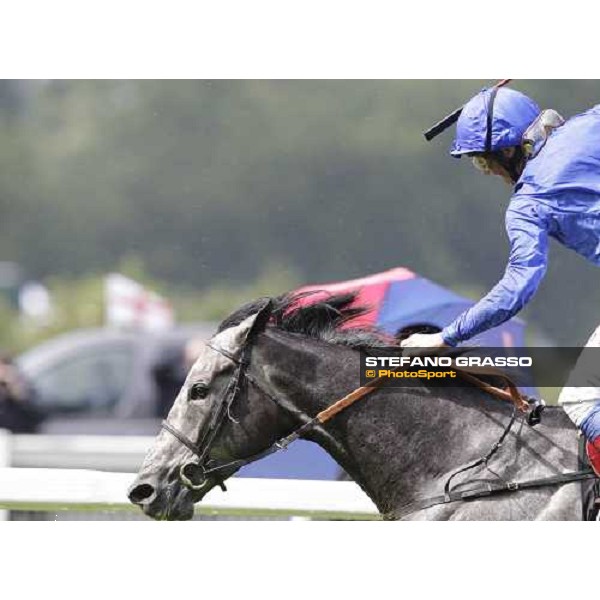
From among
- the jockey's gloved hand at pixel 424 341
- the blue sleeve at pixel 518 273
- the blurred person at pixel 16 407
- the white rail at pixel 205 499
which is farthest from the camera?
the blurred person at pixel 16 407

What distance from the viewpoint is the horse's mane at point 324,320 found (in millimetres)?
4102

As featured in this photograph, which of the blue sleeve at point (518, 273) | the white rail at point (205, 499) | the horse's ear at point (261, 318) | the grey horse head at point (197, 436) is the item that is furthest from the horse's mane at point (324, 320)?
the white rail at point (205, 499)

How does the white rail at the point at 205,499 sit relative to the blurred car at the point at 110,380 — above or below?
above

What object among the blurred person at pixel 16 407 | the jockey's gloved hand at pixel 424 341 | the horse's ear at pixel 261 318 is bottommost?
the blurred person at pixel 16 407

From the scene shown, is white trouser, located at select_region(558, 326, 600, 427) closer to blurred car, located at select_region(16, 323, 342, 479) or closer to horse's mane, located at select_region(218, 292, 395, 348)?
horse's mane, located at select_region(218, 292, 395, 348)

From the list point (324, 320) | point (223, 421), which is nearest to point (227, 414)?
point (223, 421)

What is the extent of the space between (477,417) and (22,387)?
28.7 ft

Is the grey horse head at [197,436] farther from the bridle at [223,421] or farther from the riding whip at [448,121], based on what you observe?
the riding whip at [448,121]

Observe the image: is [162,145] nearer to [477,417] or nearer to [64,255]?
[64,255]

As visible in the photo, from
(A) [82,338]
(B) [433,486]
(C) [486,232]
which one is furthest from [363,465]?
(C) [486,232]

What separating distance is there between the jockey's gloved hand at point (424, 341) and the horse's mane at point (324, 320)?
101 millimetres

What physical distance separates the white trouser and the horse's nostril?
1.24 m

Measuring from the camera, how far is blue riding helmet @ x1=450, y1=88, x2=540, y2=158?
3.90 meters

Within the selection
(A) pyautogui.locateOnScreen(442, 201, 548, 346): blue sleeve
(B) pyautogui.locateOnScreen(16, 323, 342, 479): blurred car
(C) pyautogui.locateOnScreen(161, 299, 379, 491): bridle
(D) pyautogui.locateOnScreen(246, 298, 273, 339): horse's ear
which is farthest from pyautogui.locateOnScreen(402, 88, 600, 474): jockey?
(B) pyautogui.locateOnScreen(16, 323, 342, 479): blurred car
